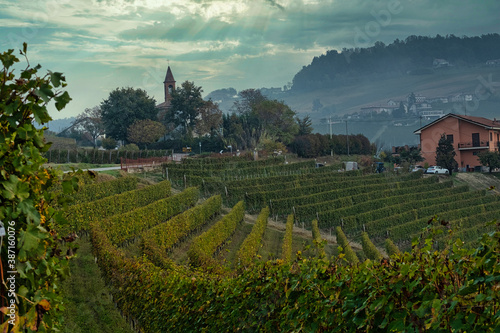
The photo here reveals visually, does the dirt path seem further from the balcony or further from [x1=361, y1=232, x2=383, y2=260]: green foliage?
[x1=361, y1=232, x2=383, y2=260]: green foliage

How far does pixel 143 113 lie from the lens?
8212cm

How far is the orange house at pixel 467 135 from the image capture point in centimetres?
7038

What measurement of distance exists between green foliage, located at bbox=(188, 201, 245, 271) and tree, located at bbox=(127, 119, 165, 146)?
43.9 meters

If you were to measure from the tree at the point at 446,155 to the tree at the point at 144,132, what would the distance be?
3713 cm

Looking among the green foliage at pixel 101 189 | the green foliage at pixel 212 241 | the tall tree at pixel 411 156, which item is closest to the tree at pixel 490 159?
the tall tree at pixel 411 156

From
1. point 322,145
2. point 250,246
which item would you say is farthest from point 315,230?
point 322,145

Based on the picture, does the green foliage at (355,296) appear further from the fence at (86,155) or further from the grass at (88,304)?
the fence at (86,155)

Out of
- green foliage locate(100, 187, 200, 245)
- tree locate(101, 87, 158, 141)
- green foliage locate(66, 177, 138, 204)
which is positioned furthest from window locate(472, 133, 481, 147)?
green foliage locate(66, 177, 138, 204)

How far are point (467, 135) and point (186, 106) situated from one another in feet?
140

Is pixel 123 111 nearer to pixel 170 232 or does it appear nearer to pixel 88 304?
pixel 170 232

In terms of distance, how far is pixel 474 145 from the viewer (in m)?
70.6

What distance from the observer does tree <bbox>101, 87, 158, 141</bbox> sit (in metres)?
80.8

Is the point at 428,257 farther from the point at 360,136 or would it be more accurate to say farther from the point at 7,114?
the point at 360,136

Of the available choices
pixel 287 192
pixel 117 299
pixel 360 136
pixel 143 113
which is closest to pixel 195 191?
pixel 287 192
